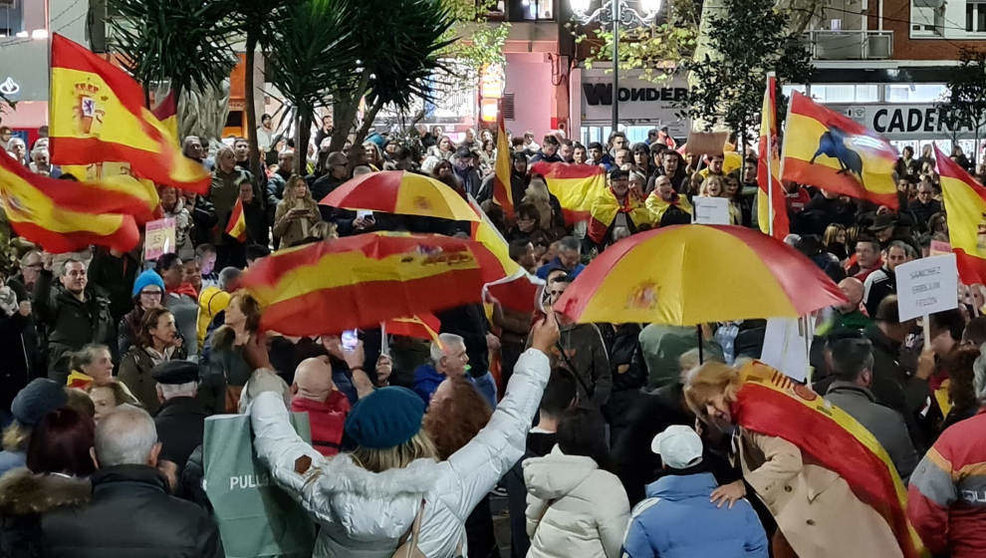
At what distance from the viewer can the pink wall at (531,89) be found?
5181 centimetres

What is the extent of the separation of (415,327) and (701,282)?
250 cm

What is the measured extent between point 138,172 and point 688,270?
550 cm

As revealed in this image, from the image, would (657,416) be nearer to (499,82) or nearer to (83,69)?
(83,69)

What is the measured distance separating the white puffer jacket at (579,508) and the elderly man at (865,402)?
126cm

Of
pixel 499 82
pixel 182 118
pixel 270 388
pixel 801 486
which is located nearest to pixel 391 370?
pixel 270 388

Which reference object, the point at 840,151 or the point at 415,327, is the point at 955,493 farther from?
the point at 840,151

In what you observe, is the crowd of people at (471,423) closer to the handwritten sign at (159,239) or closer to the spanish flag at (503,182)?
the handwritten sign at (159,239)

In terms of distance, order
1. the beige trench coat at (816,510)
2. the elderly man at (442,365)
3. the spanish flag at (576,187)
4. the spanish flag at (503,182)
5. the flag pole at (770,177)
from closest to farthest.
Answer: the beige trench coat at (816,510)
the elderly man at (442,365)
the flag pole at (770,177)
the spanish flag at (503,182)
the spanish flag at (576,187)

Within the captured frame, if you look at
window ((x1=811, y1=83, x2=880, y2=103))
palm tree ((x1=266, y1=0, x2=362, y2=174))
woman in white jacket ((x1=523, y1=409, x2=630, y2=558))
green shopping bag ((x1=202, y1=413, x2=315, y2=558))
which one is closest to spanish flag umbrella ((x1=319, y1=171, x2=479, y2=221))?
palm tree ((x1=266, y1=0, x2=362, y2=174))

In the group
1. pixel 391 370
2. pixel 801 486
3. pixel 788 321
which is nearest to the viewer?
pixel 801 486

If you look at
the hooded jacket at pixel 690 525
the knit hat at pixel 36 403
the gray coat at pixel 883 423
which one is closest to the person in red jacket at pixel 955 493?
the hooded jacket at pixel 690 525

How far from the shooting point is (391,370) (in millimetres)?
8633

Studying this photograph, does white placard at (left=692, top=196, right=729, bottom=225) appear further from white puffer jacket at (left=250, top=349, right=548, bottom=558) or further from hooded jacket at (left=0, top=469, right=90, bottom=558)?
hooded jacket at (left=0, top=469, right=90, bottom=558)

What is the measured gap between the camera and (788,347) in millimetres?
7453
